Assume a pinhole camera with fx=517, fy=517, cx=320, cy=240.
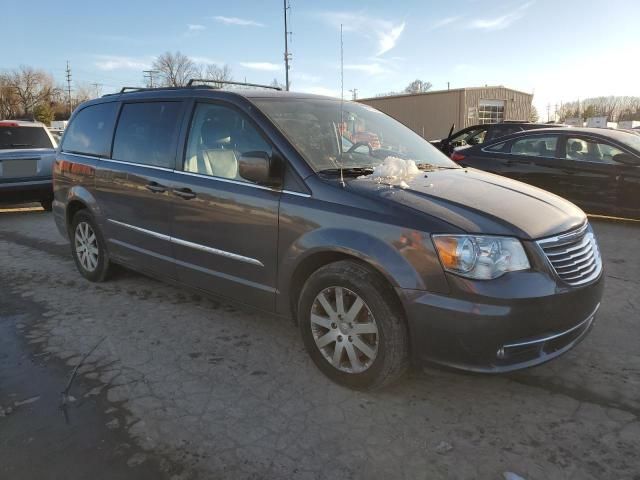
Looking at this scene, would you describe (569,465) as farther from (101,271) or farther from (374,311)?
(101,271)

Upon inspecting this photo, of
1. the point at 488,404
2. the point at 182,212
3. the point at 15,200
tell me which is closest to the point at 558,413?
the point at 488,404

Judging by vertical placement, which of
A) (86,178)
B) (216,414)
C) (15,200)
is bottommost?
(216,414)

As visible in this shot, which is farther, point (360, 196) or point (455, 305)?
point (360, 196)

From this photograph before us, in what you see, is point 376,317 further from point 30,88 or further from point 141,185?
point 30,88

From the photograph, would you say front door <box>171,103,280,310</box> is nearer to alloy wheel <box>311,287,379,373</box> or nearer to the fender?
the fender

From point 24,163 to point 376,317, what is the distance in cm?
863

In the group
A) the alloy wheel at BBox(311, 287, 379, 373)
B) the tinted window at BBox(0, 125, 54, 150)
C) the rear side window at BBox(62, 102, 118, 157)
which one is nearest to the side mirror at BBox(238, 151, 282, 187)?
the alloy wheel at BBox(311, 287, 379, 373)

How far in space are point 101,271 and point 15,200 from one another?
211 inches

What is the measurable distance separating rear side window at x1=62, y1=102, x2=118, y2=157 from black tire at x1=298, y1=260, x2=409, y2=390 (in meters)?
2.88

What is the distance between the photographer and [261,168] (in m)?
3.18

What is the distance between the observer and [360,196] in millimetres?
2922

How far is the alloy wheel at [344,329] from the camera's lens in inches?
114

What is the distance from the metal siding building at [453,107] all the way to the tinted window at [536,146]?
29241 mm

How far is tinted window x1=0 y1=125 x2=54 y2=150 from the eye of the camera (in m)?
9.45
